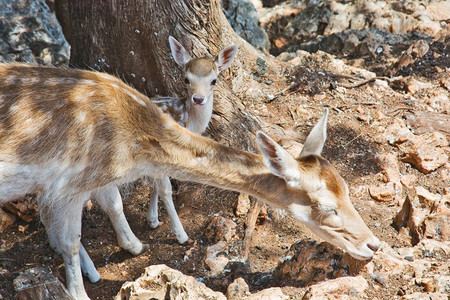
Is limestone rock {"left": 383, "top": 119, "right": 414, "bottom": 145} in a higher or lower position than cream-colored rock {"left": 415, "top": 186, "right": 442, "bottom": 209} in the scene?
lower

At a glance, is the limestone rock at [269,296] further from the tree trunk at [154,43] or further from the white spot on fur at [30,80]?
the tree trunk at [154,43]

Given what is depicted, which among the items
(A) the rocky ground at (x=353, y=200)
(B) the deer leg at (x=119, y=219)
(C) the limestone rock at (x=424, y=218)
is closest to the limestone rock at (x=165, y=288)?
(A) the rocky ground at (x=353, y=200)

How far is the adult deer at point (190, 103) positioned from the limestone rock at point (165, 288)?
5.48 ft

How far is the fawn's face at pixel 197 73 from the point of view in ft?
18.3

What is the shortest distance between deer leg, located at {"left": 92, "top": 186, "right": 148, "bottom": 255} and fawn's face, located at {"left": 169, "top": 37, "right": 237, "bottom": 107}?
1.28m

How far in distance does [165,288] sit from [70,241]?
1.38 metres

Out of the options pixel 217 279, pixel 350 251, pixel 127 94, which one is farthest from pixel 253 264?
pixel 127 94

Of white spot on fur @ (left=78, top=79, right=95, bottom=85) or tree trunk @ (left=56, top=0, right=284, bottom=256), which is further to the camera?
tree trunk @ (left=56, top=0, right=284, bottom=256)

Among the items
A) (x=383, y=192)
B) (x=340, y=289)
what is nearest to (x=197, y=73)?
(x=383, y=192)

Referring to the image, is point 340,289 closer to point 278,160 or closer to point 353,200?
point 278,160

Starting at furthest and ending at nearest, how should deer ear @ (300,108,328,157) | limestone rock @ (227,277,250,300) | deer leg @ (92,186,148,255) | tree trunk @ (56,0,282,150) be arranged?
1. tree trunk @ (56,0,282,150)
2. deer leg @ (92,186,148,255)
3. deer ear @ (300,108,328,157)
4. limestone rock @ (227,277,250,300)

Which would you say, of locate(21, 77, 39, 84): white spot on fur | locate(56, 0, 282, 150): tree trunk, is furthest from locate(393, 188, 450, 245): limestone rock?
locate(21, 77, 39, 84): white spot on fur

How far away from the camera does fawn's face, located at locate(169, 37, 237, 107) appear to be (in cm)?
557

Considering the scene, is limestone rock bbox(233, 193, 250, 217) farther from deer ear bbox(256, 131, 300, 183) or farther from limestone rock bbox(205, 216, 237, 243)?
deer ear bbox(256, 131, 300, 183)
